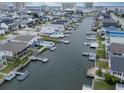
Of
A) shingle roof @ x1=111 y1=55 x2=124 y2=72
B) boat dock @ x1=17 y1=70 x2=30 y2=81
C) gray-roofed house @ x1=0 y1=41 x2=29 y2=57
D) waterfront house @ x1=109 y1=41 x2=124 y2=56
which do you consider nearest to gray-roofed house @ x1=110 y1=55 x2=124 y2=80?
shingle roof @ x1=111 y1=55 x2=124 y2=72

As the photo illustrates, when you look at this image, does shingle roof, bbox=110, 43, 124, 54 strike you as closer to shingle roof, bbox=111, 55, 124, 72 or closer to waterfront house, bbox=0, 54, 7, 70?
shingle roof, bbox=111, 55, 124, 72

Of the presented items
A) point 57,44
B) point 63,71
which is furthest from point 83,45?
point 63,71

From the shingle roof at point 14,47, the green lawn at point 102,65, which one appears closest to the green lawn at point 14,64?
the shingle roof at point 14,47

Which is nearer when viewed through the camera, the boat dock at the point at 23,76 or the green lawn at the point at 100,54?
the boat dock at the point at 23,76

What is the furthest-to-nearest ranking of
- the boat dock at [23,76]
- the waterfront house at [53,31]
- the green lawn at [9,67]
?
the waterfront house at [53,31] < the green lawn at [9,67] < the boat dock at [23,76]

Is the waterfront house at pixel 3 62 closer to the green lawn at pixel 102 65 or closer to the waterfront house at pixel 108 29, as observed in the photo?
the green lawn at pixel 102 65

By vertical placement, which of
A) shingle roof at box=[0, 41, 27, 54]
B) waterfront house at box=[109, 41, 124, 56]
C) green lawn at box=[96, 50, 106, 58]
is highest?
shingle roof at box=[0, 41, 27, 54]

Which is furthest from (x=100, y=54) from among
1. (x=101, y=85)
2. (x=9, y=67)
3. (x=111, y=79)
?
(x=9, y=67)
